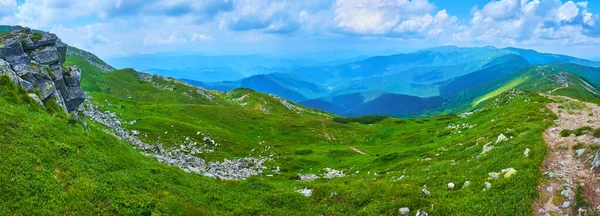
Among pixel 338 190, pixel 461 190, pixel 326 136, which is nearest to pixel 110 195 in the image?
pixel 338 190

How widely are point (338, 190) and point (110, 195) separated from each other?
53.2 feet

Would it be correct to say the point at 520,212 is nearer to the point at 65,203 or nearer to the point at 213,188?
the point at 213,188

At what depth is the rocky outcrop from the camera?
38719 mm

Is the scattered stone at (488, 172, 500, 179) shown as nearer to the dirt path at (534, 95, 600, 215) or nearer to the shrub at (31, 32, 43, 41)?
the dirt path at (534, 95, 600, 215)

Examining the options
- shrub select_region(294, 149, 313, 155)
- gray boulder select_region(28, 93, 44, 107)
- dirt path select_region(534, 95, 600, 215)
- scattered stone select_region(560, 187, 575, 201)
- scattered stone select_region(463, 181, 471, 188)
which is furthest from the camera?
shrub select_region(294, 149, 313, 155)

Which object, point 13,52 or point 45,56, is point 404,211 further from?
point 45,56

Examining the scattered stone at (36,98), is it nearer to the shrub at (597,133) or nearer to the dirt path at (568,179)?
the dirt path at (568,179)

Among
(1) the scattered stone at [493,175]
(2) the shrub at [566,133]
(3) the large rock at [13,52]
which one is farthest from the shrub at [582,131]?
(3) the large rock at [13,52]

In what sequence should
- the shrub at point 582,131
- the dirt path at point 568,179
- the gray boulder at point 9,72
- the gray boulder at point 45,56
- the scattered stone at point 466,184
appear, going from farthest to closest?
1. the gray boulder at point 45,56
2. the gray boulder at point 9,72
3. the shrub at point 582,131
4. the scattered stone at point 466,184
5. the dirt path at point 568,179

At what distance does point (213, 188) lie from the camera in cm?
2973

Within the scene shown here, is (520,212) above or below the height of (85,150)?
below

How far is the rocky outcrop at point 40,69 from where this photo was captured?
3872 centimetres

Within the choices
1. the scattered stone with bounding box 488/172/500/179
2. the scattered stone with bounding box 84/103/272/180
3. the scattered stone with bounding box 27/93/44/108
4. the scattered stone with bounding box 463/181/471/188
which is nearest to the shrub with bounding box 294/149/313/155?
the scattered stone with bounding box 84/103/272/180

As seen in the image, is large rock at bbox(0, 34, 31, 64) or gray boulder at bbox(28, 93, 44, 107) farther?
large rock at bbox(0, 34, 31, 64)
